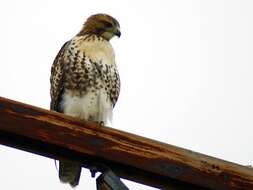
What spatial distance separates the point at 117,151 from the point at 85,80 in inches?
109

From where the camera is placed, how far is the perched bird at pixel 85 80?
545cm

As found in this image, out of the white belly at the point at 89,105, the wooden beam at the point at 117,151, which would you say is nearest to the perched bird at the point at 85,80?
the white belly at the point at 89,105

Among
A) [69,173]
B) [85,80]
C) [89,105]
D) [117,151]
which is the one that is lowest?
[117,151]

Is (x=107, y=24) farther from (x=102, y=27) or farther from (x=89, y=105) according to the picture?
(x=89, y=105)

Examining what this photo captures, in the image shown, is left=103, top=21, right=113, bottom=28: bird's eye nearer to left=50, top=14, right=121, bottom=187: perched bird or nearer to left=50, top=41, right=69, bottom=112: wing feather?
left=50, top=14, right=121, bottom=187: perched bird

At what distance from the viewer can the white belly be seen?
18.1 feet

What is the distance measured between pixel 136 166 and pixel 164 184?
163 mm

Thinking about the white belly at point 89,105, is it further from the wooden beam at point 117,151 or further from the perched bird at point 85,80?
the wooden beam at point 117,151

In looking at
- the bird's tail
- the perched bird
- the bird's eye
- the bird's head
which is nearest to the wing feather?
the perched bird

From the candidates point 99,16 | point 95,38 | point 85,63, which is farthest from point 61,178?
point 99,16

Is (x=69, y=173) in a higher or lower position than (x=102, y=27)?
lower

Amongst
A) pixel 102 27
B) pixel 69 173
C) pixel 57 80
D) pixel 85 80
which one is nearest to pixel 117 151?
pixel 69 173

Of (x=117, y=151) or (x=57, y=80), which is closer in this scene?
(x=117, y=151)

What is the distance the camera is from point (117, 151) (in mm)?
2684
